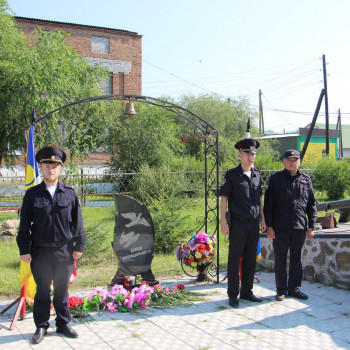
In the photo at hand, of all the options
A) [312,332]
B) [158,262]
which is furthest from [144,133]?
[312,332]

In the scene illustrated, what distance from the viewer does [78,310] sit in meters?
4.59

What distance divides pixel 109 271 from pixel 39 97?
10.5 meters

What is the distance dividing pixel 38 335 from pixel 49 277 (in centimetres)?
53

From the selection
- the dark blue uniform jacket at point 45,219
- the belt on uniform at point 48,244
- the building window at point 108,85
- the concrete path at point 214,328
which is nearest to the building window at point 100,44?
the building window at point 108,85

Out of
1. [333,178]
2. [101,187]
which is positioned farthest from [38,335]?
[333,178]

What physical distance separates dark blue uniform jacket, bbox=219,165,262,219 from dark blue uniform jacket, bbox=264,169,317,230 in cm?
26

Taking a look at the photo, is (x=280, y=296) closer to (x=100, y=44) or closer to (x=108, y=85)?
(x=108, y=85)

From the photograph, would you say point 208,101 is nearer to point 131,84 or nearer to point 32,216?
point 131,84

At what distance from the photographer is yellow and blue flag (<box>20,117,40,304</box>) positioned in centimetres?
466

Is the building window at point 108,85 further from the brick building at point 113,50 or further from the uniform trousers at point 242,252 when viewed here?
the uniform trousers at point 242,252

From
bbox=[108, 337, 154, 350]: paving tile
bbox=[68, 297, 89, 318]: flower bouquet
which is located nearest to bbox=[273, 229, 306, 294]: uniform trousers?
bbox=[108, 337, 154, 350]: paving tile

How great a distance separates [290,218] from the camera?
5.11 metres

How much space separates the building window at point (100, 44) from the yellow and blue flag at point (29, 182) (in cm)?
2571

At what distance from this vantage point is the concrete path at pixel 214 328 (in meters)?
3.84
